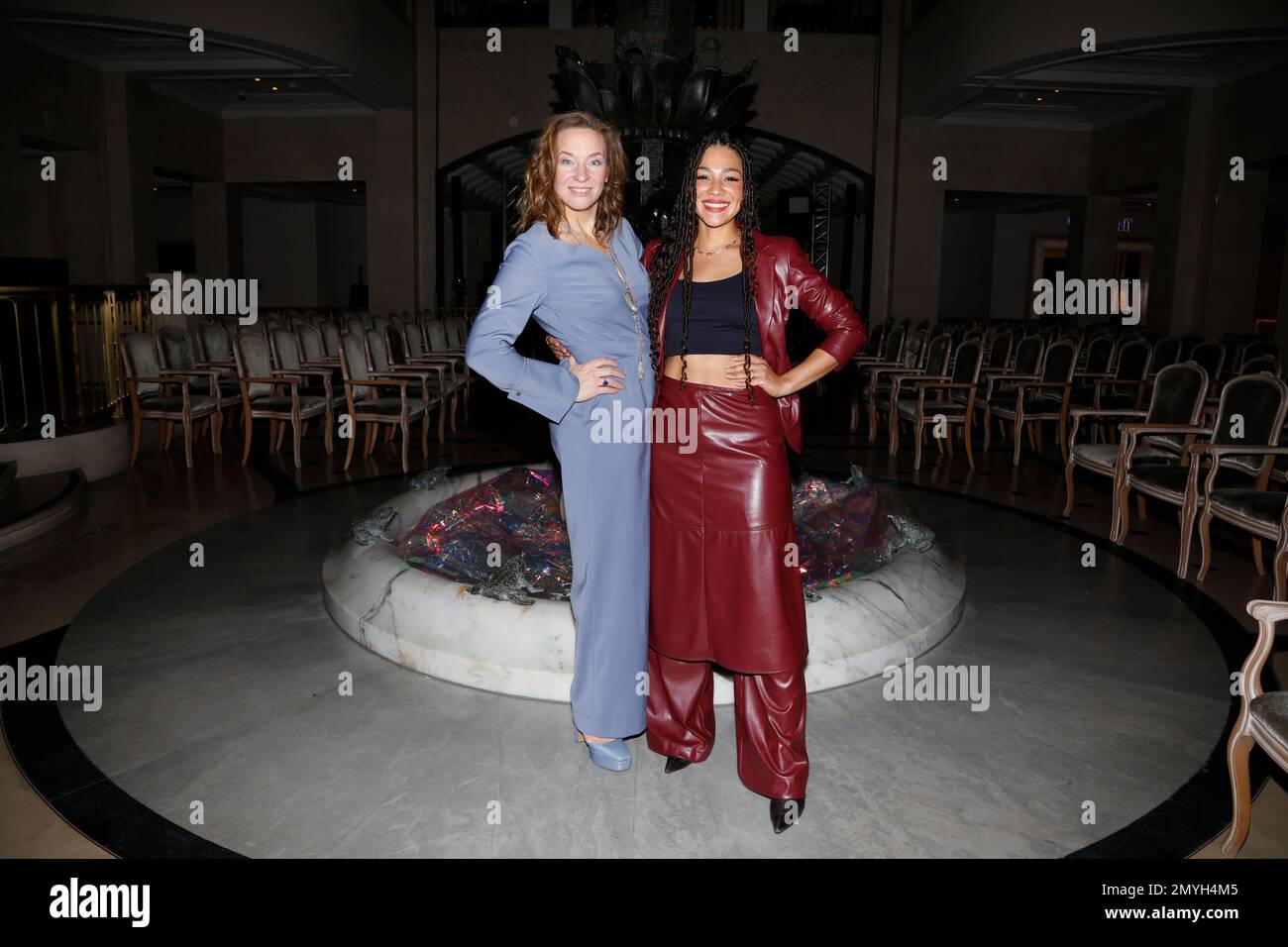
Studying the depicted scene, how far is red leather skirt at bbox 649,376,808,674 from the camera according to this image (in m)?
1.95

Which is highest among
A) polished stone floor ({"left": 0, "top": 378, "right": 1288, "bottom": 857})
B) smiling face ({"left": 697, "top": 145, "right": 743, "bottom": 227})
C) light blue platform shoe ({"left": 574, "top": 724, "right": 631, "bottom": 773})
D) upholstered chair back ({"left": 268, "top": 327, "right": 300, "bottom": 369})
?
smiling face ({"left": 697, "top": 145, "right": 743, "bottom": 227})

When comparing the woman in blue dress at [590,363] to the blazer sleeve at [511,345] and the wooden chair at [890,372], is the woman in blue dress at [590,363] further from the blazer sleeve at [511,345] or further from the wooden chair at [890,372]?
the wooden chair at [890,372]

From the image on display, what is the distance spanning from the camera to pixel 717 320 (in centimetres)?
195

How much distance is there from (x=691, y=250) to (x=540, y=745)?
137 cm

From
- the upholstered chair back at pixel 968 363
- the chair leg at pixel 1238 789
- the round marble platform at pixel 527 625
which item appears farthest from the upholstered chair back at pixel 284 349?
the chair leg at pixel 1238 789

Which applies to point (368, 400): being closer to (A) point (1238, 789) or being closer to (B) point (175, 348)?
(B) point (175, 348)

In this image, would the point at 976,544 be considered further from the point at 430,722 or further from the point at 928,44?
the point at 928,44

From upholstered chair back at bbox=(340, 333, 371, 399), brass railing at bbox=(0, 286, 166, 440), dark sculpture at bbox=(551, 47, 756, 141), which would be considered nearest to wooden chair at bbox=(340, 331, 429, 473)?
upholstered chair back at bbox=(340, 333, 371, 399)

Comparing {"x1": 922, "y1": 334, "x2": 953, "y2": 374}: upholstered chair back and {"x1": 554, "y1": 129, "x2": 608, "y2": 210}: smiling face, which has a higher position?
{"x1": 554, "y1": 129, "x2": 608, "y2": 210}: smiling face

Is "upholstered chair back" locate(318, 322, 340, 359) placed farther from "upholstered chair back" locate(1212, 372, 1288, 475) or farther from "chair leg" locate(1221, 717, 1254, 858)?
"chair leg" locate(1221, 717, 1254, 858)

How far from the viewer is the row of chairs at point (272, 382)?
615 centimetres

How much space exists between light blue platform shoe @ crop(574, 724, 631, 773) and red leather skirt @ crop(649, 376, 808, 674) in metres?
0.41
